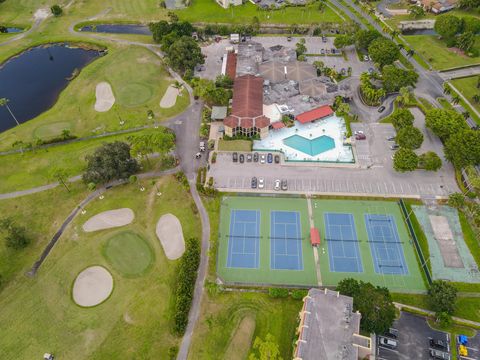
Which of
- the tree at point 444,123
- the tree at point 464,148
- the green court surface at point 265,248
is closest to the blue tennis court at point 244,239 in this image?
the green court surface at point 265,248

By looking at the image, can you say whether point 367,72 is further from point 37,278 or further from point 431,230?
point 37,278

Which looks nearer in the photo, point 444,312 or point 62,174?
point 444,312

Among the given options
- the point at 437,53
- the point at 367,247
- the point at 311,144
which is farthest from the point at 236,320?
the point at 437,53


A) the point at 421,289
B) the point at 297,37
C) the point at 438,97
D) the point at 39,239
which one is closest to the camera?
the point at 421,289

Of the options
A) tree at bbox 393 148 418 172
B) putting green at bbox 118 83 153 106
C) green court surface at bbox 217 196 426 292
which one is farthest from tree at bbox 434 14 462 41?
putting green at bbox 118 83 153 106

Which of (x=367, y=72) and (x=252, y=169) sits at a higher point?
(x=367, y=72)

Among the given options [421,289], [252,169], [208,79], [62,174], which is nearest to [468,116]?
[421,289]

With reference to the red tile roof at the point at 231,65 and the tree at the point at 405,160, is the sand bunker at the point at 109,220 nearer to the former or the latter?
the red tile roof at the point at 231,65
